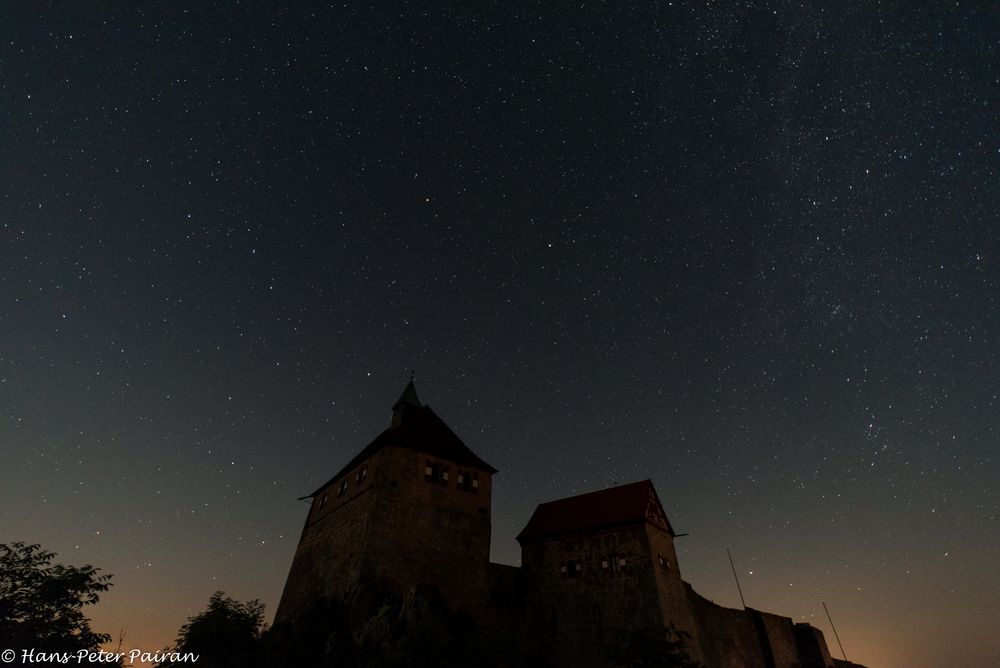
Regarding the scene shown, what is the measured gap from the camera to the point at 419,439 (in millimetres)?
40812

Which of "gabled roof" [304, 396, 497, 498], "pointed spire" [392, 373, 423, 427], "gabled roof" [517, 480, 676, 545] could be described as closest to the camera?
"gabled roof" [517, 480, 676, 545]

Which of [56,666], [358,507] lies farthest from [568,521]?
[56,666]

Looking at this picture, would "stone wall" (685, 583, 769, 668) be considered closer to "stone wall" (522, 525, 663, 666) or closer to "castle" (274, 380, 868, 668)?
"castle" (274, 380, 868, 668)

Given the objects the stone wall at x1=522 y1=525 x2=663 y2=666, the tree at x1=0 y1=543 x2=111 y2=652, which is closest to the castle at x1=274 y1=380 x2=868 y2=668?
the stone wall at x1=522 y1=525 x2=663 y2=666

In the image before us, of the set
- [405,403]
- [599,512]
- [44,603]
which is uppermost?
[405,403]

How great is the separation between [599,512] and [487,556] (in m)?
8.95

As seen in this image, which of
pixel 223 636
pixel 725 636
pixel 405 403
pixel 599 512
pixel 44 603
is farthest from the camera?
A: pixel 405 403

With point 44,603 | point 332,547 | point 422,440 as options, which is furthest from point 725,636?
point 44,603

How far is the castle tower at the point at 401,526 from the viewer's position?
113 ft

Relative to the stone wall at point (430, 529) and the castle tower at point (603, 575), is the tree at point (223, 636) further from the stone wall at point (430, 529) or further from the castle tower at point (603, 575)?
the castle tower at point (603, 575)

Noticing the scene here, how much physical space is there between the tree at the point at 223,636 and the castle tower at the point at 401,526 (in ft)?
10.5

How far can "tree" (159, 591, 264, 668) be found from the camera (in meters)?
31.9

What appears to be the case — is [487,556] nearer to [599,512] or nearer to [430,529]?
[430,529]

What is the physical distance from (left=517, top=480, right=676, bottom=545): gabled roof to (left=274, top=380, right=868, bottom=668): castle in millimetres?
105
